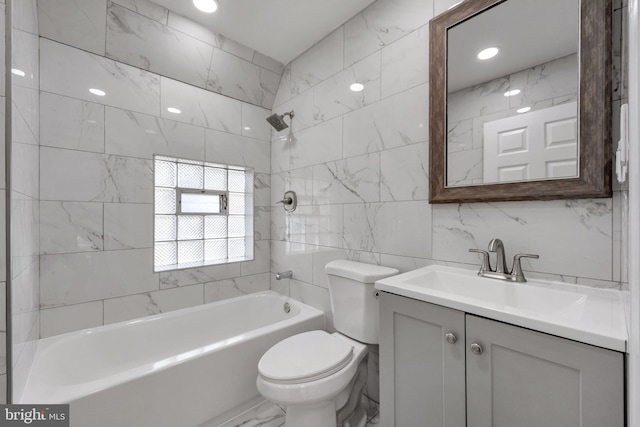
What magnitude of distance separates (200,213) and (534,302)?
236 centimetres

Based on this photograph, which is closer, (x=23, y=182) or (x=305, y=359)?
(x=23, y=182)

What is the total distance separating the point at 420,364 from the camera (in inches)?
40.7

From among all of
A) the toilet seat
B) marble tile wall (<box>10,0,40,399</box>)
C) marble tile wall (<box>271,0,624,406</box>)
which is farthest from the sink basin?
marble tile wall (<box>10,0,40,399</box>)

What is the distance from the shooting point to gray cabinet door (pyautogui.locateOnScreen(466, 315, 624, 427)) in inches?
26.4

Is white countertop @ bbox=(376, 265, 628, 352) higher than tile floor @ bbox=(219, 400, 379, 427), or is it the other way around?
white countertop @ bbox=(376, 265, 628, 352)

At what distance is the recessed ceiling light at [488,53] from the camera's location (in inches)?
50.4

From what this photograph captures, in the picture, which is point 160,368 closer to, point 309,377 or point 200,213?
point 309,377

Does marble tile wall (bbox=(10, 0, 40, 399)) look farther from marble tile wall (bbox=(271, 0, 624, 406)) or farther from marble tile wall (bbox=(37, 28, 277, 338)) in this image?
marble tile wall (bbox=(271, 0, 624, 406))

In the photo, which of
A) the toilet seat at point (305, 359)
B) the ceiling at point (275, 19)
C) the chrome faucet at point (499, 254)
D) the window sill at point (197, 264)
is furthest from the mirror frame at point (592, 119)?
the window sill at point (197, 264)

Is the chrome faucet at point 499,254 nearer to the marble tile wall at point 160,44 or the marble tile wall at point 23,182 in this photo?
the marble tile wall at point 23,182

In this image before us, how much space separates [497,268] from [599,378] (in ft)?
1.86

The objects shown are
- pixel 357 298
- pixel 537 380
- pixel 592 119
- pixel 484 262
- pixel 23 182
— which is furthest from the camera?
pixel 357 298

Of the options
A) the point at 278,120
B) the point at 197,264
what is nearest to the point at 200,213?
the point at 197,264

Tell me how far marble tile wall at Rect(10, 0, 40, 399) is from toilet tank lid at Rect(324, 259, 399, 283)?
1.34 metres
